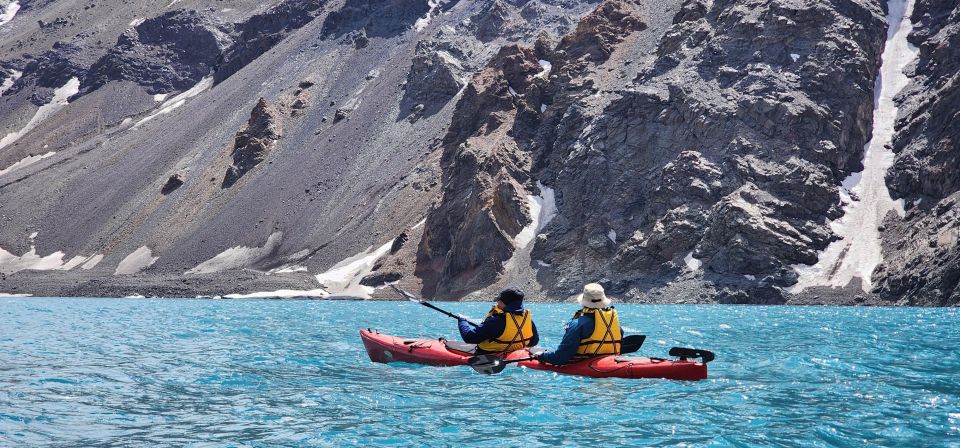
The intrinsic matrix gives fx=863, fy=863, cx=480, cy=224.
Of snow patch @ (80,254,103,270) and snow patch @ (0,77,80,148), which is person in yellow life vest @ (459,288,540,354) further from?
snow patch @ (0,77,80,148)

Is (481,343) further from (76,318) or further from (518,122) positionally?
(518,122)

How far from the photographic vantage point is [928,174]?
7294cm

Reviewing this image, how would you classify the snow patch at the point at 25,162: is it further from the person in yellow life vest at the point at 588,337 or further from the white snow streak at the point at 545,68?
the person in yellow life vest at the point at 588,337

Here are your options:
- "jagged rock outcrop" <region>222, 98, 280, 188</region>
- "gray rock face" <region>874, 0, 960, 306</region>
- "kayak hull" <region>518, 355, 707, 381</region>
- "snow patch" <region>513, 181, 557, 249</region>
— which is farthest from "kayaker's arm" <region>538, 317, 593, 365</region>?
"jagged rock outcrop" <region>222, 98, 280, 188</region>

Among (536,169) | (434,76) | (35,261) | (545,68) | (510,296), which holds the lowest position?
(35,261)

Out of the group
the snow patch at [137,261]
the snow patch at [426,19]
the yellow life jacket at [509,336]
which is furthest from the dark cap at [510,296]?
the snow patch at [426,19]

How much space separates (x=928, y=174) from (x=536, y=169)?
4029 centimetres

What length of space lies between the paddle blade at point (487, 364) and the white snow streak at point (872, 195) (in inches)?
2171

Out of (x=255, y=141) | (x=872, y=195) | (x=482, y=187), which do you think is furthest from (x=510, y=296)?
(x=255, y=141)

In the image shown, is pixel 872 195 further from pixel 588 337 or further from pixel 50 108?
pixel 50 108

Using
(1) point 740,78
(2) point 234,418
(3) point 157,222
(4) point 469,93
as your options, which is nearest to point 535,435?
(2) point 234,418

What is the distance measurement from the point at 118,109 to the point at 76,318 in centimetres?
14977

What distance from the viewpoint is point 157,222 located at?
123750mm

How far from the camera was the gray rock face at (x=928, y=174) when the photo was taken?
62219 millimetres
